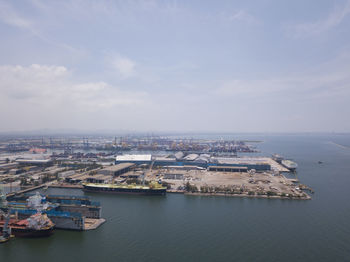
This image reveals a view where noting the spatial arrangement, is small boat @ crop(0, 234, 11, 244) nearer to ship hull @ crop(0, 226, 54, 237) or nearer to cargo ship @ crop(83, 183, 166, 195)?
ship hull @ crop(0, 226, 54, 237)

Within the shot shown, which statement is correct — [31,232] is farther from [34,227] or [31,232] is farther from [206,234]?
[206,234]

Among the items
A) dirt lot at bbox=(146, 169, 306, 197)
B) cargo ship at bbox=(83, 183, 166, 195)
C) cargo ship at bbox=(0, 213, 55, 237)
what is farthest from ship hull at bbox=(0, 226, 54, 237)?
dirt lot at bbox=(146, 169, 306, 197)

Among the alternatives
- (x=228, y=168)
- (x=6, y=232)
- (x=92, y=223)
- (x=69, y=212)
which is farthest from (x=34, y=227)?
(x=228, y=168)

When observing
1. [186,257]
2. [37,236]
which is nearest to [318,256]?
[186,257]

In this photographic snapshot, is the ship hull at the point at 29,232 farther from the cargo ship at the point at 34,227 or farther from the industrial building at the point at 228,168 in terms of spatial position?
the industrial building at the point at 228,168

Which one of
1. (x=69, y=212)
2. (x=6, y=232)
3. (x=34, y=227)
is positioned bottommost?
(x=6, y=232)
